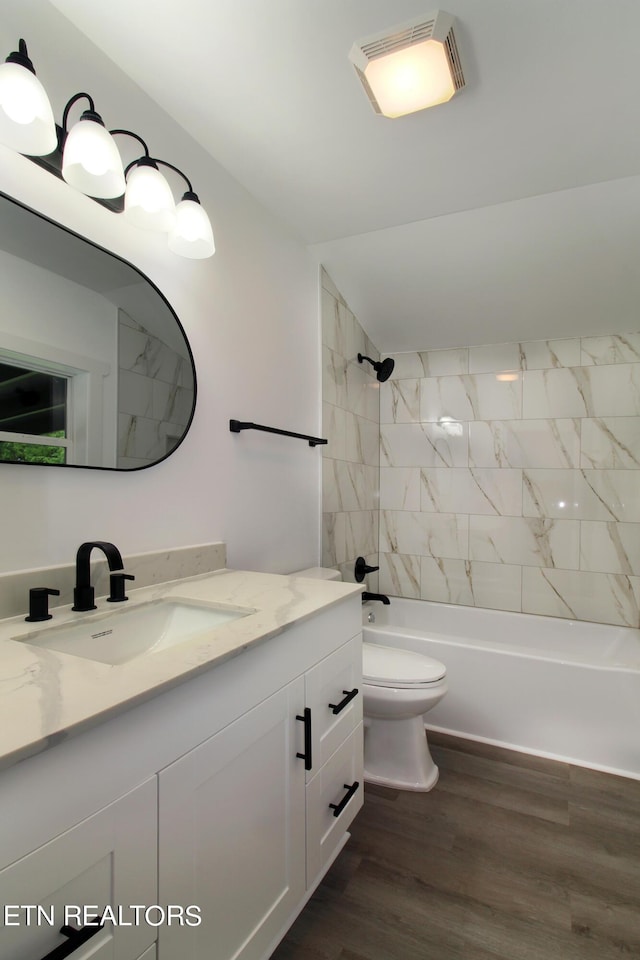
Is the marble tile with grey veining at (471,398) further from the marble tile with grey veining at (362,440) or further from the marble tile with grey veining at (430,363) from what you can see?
the marble tile with grey veining at (362,440)

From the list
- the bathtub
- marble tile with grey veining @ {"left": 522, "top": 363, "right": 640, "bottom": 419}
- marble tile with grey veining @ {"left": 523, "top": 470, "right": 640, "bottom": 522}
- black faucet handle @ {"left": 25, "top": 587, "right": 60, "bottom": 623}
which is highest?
marble tile with grey veining @ {"left": 522, "top": 363, "right": 640, "bottom": 419}

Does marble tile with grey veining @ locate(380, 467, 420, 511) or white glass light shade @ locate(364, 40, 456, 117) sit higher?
white glass light shade @ locate(364, 40, 456, 117)

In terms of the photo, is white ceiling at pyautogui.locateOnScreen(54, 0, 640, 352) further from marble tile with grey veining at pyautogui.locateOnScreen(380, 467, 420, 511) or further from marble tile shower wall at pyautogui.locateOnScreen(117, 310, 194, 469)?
marble tile with grey veining at pyautogui.locateOnScreen(380, 467, 420, 511)

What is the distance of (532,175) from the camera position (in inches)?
71.5

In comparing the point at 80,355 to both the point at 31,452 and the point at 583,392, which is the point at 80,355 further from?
the point at 583,392

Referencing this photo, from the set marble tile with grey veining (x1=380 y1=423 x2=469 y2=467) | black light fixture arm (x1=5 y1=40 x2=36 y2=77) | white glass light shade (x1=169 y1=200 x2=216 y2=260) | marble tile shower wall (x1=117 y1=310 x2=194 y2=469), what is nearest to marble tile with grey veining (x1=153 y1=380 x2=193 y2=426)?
marble tile shower wall (x1=117 y1=310 x2=194 y2=469)

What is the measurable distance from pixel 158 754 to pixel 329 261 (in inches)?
90.2

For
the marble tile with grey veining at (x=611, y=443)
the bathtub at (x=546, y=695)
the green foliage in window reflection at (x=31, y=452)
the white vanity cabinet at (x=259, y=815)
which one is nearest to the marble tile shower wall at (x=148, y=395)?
the green foliage in window reflection at (x=31, y=452)

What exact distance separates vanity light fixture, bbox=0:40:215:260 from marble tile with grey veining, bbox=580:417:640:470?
2327 mm

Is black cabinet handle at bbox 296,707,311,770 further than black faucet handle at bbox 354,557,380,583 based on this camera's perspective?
No

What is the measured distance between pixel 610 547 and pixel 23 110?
3.02 metres

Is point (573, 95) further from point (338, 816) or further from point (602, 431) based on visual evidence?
point (338, 816)

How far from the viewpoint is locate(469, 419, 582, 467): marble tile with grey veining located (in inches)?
112

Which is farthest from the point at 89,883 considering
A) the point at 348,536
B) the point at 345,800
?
the point at 348,536
